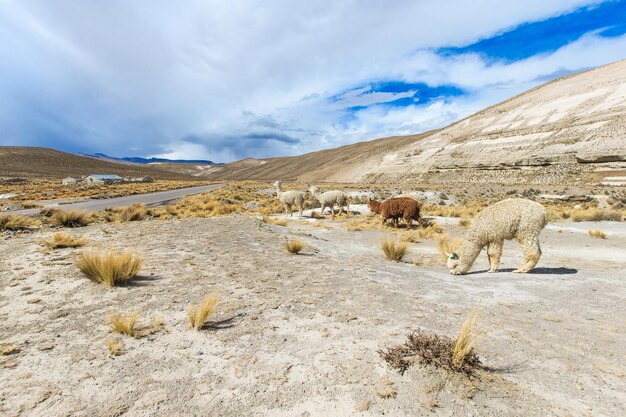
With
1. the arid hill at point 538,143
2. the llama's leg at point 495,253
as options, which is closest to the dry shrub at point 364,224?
the llama's leg at point 495,253

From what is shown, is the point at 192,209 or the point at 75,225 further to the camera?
the point at 192,209

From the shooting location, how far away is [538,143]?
161 feet

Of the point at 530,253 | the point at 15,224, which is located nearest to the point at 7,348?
the point at 530,253

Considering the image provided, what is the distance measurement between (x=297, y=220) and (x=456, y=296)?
37.7 ft

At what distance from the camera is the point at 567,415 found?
2.49 meters

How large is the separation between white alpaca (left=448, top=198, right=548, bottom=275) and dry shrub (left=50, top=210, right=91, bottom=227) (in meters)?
12.5

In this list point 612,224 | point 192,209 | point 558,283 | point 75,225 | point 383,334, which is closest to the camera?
point 383,334

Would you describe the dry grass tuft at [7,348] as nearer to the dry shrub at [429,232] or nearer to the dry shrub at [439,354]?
the dry shrub at [439,354]

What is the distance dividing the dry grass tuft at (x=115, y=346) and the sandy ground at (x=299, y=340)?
0.21 feet

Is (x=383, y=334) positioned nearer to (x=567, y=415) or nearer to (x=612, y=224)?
(x=567, y=415)

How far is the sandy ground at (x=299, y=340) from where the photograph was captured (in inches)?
105

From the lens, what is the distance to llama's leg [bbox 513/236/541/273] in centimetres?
675

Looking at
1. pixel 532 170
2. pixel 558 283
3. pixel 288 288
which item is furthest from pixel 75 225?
pixel 532 170

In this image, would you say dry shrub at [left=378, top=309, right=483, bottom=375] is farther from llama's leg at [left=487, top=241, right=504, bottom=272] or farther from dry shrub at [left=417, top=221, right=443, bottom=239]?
dry shrub at [left=417, top=221, right=443, bottom=239]
